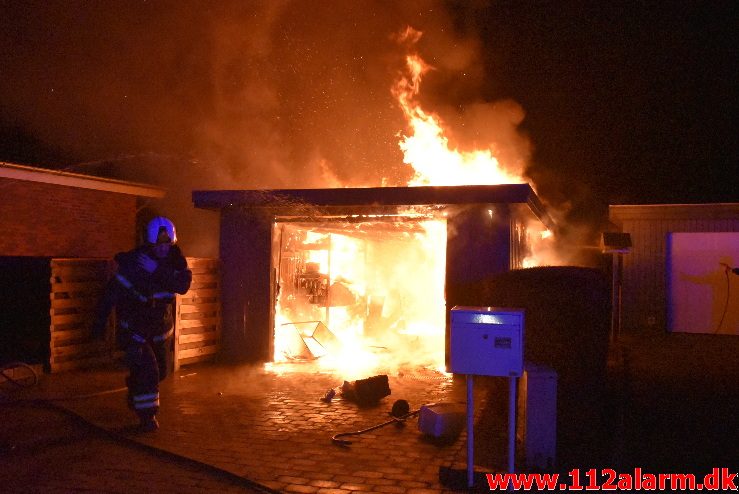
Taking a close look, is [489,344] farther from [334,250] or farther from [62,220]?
[62,220]

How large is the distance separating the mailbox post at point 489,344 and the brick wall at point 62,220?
12.7 meters

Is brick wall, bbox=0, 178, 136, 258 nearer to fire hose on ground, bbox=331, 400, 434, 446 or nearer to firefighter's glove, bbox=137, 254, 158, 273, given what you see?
firefighter's glove, bbox=137, 254, 158, 273

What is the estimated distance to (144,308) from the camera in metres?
6.50

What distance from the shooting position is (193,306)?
10469 mm

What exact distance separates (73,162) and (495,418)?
50.7 ft

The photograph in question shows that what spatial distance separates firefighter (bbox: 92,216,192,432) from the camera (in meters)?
6.35

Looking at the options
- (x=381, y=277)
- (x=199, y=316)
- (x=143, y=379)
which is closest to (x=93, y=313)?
(x=199, y=316)

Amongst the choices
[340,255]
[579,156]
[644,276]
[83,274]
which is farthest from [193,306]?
[579,156]

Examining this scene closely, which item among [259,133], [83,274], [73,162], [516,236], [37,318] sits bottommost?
[37,318]

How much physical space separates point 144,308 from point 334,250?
8.31m

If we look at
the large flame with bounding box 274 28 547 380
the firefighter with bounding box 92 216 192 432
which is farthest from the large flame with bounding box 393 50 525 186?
the firefighter with bounding box 92 216 192 432

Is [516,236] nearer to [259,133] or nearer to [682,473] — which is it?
[682,473]

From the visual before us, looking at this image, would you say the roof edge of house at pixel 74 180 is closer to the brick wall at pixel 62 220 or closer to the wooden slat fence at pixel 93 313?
the brick wall at pixel 62 220

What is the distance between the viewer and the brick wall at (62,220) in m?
13.4
